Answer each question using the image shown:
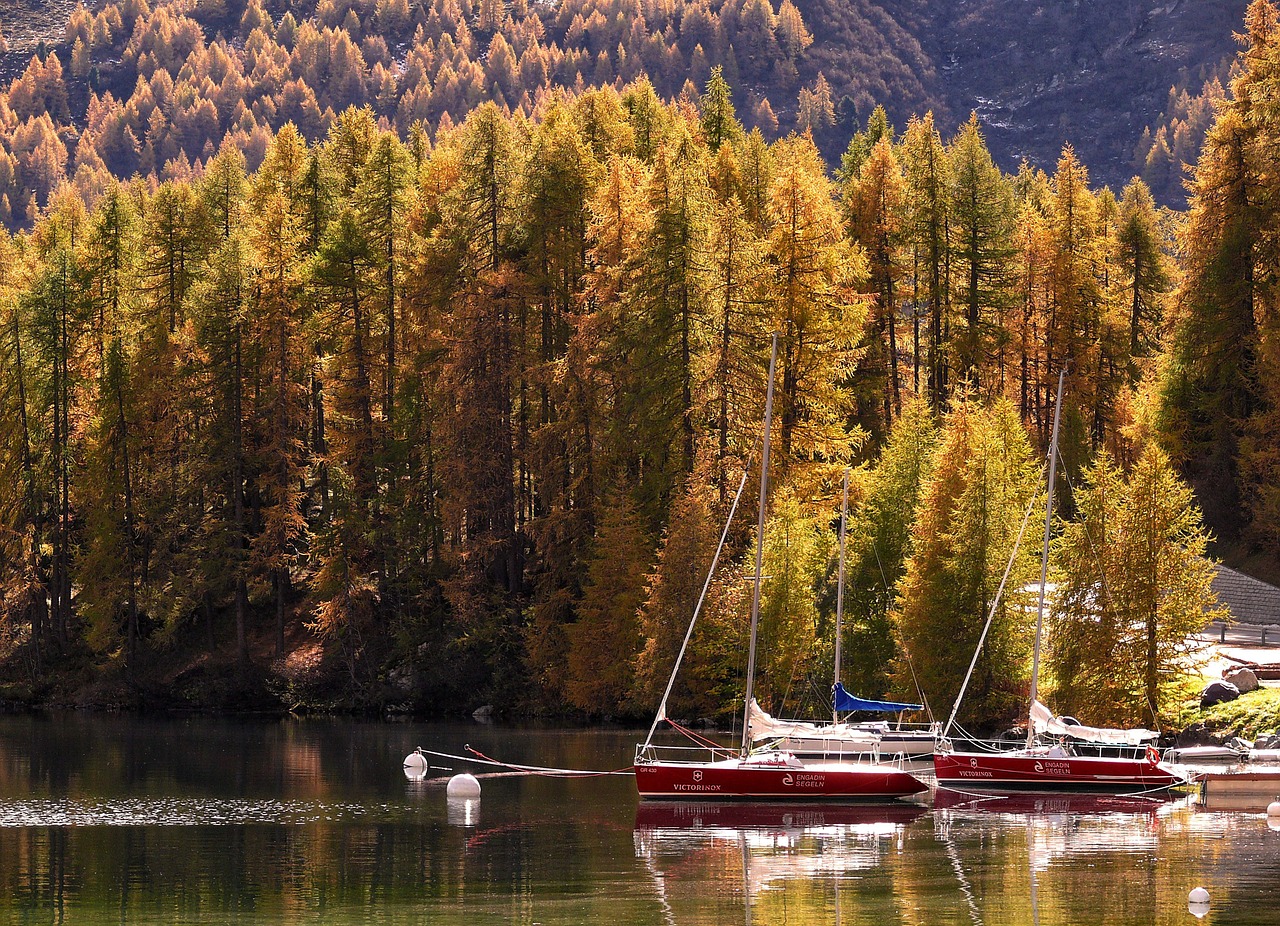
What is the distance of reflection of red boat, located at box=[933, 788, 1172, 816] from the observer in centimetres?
4038

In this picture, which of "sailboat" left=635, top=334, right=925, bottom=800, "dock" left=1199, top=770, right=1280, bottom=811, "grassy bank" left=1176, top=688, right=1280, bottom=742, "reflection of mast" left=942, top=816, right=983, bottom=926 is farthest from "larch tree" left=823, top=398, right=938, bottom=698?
"reflection of mast" left=942, top=816, right=983, bottom=926

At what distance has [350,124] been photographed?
3332 inches

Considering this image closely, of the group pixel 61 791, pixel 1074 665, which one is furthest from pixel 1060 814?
pixel 61 791

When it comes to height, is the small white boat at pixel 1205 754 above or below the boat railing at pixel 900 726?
below

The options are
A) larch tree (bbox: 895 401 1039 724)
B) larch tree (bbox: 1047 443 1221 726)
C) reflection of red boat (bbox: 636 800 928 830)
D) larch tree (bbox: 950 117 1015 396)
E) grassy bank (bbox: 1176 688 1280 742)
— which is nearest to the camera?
reflection of red boat (bbox: 636 800 928 830)

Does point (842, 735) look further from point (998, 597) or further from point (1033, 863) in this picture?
point (1033, 863)

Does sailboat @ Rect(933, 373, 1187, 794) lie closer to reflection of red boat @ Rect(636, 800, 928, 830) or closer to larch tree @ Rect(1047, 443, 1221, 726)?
reflection of red boat @ Rect(636, 800, 928, 830)

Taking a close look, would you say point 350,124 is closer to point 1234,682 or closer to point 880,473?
point 880,473

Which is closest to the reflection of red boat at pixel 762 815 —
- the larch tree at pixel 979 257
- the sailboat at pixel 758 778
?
the sailboat at pixel 758 778

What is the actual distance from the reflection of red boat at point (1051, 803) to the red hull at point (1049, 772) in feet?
0.73

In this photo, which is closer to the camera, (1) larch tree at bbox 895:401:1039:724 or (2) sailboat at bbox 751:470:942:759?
(2) sailboat at bbox 751:470:942:759

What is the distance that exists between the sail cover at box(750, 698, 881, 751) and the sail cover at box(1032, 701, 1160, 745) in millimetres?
4133

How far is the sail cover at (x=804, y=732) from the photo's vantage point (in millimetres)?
42469

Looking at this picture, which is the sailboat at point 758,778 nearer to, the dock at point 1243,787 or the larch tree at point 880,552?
the dock at point 1243,787
